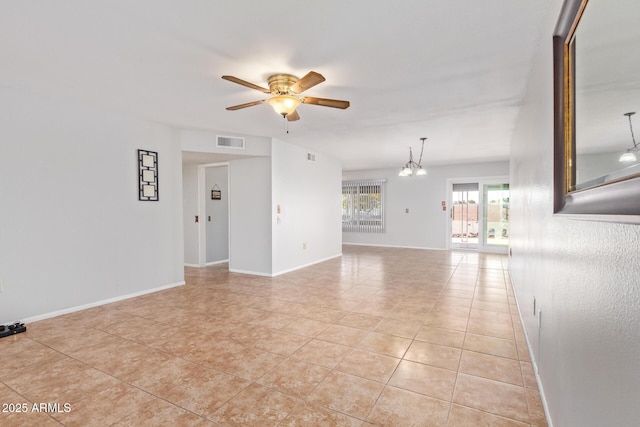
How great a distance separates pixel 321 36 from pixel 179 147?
11.6ft

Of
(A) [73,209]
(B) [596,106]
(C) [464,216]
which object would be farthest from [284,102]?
(C) [464,216]

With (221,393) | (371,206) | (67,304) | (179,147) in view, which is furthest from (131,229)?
(371,206)

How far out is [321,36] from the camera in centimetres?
235

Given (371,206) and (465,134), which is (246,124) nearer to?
(465,134)

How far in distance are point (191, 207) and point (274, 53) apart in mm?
4926

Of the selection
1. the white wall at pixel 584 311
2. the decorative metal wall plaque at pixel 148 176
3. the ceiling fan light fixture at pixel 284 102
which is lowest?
the white wall at pixel 584 311

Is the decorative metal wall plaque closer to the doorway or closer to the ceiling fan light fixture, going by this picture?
the ceiling fan light fixture

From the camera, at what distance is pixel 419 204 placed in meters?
9.27

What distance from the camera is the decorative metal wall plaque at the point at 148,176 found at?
446 centimetres

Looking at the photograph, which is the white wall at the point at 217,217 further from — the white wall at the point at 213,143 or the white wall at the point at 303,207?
the white wall at the point at 303,207

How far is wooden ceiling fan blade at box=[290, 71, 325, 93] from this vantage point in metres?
2.47

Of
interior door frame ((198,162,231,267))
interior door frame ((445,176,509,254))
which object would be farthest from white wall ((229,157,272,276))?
interior door frame ((445,176,509,254))

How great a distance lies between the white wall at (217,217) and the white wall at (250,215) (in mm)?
1119

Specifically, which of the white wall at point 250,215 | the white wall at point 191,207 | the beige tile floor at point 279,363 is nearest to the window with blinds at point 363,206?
the white wall at point 250,215
